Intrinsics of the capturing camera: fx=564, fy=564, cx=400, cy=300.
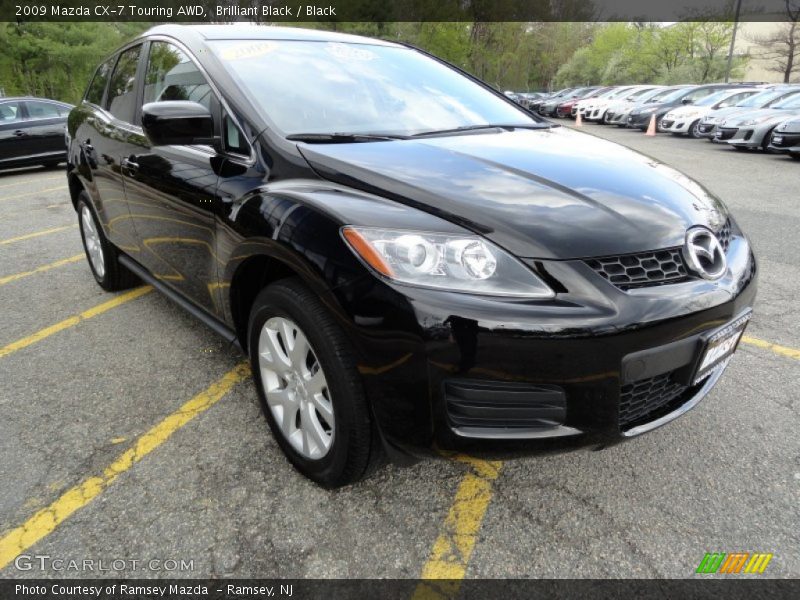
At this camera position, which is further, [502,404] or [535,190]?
[535,190]

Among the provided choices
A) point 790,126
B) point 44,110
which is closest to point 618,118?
point 790,126

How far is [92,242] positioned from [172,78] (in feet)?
6.34

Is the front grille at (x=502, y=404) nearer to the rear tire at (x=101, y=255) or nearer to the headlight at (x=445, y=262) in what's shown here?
the headlight at (x=445, y=262)

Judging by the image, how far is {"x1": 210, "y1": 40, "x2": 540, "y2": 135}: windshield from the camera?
2.36 meters

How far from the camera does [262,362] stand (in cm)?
221

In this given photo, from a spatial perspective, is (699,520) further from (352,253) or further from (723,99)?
(723,99)

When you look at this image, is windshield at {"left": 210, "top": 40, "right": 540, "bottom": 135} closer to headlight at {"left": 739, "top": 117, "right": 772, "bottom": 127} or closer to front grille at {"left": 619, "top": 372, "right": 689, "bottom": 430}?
front grille at {"left": 619, "top": 372, "right": 689, "bottom": 430}

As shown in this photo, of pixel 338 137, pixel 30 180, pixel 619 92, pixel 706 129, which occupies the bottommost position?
pixel 30 180

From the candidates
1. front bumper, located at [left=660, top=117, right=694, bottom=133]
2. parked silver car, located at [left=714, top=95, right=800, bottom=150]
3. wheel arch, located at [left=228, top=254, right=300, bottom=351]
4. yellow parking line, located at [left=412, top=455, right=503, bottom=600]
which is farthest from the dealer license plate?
front bumper, located at [left=660, top=117, right=694, bottom=133]

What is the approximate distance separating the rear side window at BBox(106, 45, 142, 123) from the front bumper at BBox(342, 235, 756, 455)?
8.20 feet

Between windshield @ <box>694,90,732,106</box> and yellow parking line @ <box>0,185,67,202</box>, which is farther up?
windshield @ <box>694,90,732,106</box>

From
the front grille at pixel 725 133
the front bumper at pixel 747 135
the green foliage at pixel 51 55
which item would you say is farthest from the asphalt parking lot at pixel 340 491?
the green foliage at pixel 51 55

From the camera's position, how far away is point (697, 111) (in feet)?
52.0

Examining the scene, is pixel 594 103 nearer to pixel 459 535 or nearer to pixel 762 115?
pixel 762 115
